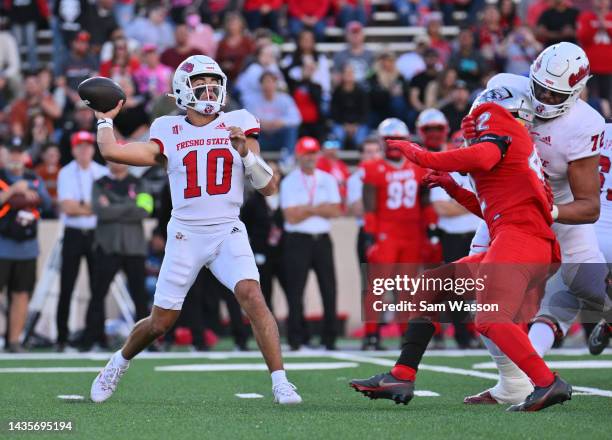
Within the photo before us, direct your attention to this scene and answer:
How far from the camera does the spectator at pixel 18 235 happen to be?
37.7 feet

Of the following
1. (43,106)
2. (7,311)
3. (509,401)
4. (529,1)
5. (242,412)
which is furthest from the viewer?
(529,1)

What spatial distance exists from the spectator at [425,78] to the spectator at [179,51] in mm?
2817

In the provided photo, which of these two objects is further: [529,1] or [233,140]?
[529,1]

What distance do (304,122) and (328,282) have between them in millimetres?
3966

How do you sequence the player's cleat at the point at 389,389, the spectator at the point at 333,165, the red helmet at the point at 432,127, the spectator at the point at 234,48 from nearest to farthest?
the player's cleat at the point at 389,389 → the red helmet at the point at 432,127 → the spectator at the point at 333,165 → the spectator at the point at 234,48

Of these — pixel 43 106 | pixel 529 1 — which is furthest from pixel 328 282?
pixel 529 1

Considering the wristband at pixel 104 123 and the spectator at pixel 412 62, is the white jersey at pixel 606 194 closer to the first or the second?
the wristband at pixel 104 123

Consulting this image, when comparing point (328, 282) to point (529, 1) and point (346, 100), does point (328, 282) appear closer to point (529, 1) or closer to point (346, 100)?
point (346, 100)

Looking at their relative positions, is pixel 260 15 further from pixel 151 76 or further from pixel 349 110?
pixel 151 76

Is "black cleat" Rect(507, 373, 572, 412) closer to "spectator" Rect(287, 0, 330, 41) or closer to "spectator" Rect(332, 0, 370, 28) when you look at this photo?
"spectator" Rect(287, 0, 330, 41)

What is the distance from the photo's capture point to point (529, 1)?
18625 millimetres

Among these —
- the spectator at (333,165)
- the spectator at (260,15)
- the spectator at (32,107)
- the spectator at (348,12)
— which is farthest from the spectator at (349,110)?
the spectator at (32,107)

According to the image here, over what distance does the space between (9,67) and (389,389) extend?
1102cm

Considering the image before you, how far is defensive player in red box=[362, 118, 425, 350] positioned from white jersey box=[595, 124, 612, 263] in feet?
13.4
